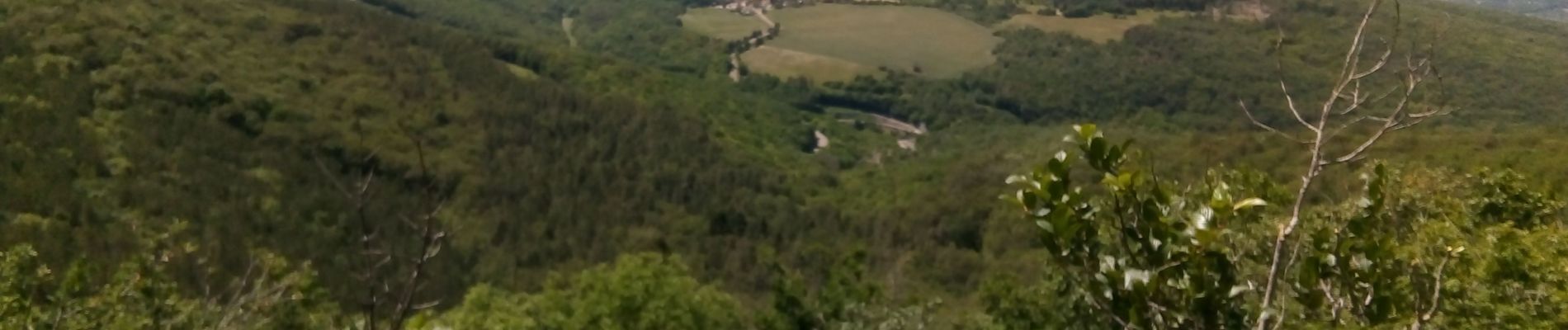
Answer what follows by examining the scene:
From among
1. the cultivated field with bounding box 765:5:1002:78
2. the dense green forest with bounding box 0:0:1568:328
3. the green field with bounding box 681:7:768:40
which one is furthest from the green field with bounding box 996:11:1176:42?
the green field with bounding box 681:7:768:40

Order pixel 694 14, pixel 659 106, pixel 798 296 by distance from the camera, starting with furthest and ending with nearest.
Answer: pixel 694 14 < pixel 659 106 < pixel 798 296

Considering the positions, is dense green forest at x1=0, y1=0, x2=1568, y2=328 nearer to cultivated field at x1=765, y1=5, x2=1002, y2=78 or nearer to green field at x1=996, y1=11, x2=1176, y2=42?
cultivated field at x1=765, y1=5, x2=1002, y2=78

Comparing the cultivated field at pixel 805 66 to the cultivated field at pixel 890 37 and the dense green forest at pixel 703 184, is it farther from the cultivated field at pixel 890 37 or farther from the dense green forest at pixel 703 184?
the dense green forest at pixel 703 184

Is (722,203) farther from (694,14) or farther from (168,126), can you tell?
(694,14)

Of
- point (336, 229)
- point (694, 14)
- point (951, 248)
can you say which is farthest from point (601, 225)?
point (694, 14)

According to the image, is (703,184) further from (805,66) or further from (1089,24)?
(1089,24)

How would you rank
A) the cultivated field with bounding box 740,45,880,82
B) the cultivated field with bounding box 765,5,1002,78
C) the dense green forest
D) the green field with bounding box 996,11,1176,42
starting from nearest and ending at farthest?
the dense green forest
the cultivated field with bounding box 740,45,880,82
the cultivated field with bounding box 765,5,1002,78
the green field with bounding box 996,11,1176,42

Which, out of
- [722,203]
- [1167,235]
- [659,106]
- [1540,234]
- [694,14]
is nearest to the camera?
[1167,235]
